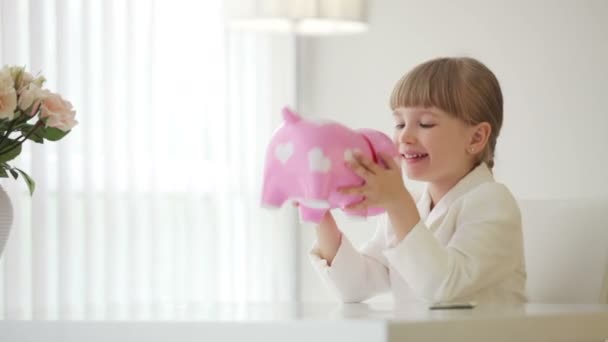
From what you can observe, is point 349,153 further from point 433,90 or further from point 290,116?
point 433,90

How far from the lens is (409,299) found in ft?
5.51

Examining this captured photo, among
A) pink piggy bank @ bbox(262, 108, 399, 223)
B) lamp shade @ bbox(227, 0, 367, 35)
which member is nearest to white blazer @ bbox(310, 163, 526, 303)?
pink piggy bank @ bbox(262, 108, 399, 223)

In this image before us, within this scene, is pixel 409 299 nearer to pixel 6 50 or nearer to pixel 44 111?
pixel 44 111

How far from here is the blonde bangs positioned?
1.67 metres

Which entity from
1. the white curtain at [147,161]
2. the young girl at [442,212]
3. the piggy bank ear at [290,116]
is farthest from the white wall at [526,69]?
the piggy bank ear at [290,116]

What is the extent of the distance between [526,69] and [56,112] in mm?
1324

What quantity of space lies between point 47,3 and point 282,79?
0.80 metres

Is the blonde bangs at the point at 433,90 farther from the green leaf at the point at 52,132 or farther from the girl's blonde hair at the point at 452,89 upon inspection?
the green leaf at the point at 52,132

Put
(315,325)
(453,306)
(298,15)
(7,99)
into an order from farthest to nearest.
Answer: (298,15) < (7,99) < (453,306) < (315,325)

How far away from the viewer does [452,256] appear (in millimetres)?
1506

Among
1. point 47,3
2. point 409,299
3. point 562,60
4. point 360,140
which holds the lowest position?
point 409,299

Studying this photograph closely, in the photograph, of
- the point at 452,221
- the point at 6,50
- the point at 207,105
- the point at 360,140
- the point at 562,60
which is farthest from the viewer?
the point at 207,105

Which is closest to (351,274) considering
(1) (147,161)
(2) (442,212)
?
(2) (442,212)

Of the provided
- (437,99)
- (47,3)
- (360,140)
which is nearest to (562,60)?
(437,99)
